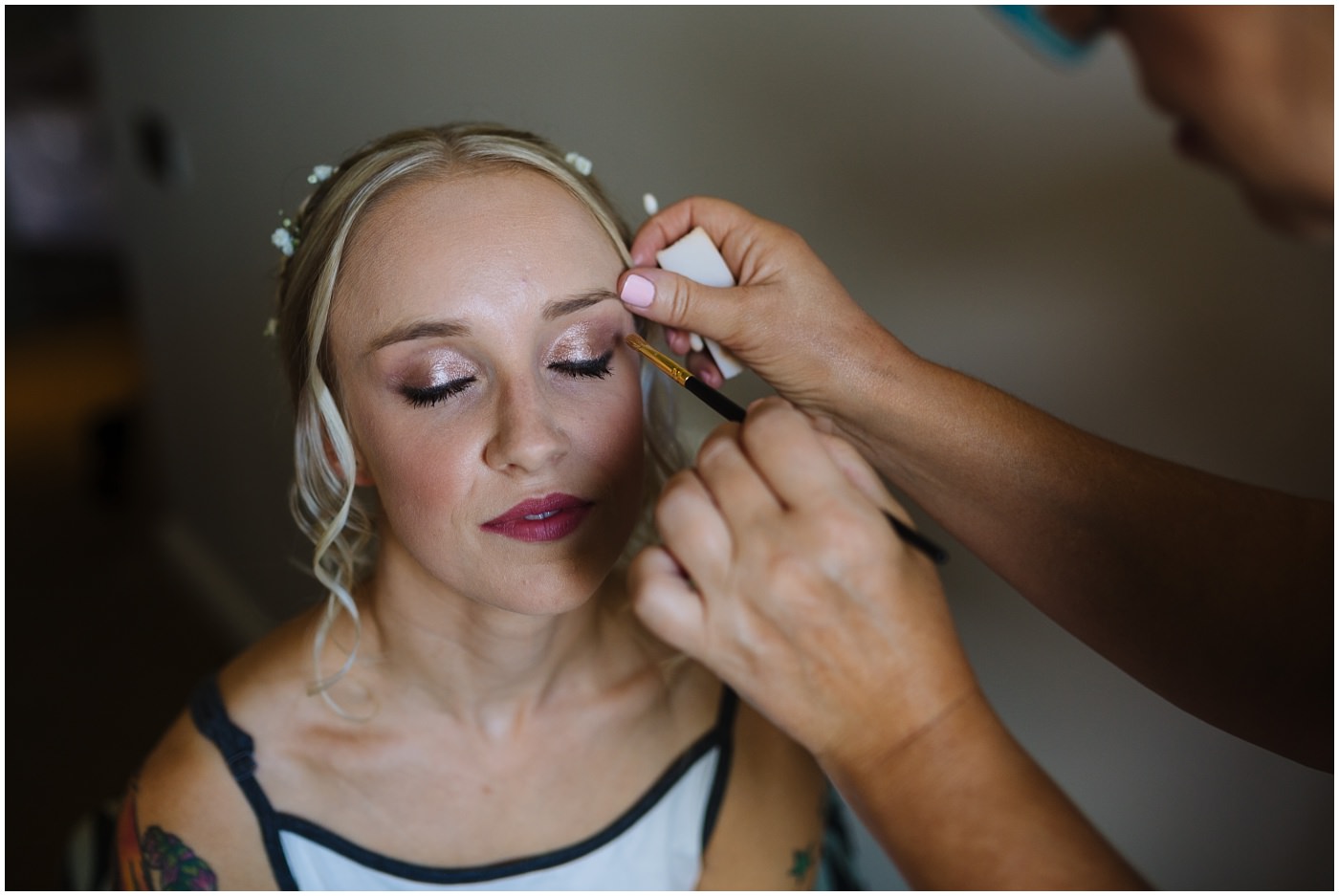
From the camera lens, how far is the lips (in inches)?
43.6

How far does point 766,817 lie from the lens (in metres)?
1.42

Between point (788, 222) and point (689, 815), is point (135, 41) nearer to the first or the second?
point (788, 222)

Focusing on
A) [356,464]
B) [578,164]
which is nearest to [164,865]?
[356,464]

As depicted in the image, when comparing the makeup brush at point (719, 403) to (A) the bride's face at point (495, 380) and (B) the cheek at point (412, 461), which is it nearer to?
(A) the bride's face at point (495, 380)

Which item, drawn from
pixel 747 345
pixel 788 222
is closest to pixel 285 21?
pixel 788 222

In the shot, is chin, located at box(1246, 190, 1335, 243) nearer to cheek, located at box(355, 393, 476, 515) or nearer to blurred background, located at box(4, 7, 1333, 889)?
blurred background, located at box(4, 7, 1333, 889)

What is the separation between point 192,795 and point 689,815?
0.62 m

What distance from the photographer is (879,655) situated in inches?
29.4

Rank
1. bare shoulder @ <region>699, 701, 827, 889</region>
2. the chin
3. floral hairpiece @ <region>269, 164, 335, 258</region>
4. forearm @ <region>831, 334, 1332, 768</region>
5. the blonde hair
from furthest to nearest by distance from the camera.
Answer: bare shoulder @ <region>699, 701, 827, 889</region> < floral hairpiece @ <region>269, 164, 335, 258</region> < the blonde hair < forearm @ <region>831, 334, 1332, 768</region> < the chin

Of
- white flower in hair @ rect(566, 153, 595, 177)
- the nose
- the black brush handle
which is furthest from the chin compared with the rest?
white flower in hair @ rect(566, 153, 595, 177)

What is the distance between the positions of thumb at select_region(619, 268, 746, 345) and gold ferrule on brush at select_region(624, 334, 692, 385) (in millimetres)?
34

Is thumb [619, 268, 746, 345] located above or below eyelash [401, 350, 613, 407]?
above

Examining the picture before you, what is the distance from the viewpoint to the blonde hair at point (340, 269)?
1174mm

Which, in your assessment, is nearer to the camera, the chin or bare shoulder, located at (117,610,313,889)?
the chin
